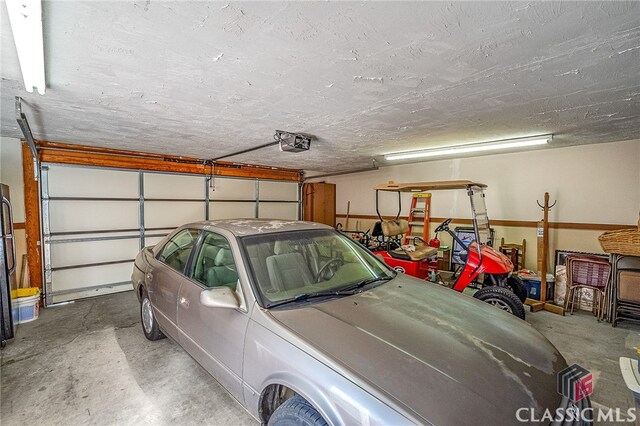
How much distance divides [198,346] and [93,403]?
1.00 metres

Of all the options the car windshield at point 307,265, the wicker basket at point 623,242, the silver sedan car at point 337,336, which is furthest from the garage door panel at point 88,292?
the wicker basket at point 623,242

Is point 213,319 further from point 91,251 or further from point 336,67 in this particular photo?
point 91,251

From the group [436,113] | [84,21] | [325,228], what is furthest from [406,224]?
[84,21]

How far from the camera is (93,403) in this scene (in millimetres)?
2145

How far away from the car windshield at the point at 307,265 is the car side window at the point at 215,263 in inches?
9.7

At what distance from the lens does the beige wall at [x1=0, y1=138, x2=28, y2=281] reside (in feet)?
13.2

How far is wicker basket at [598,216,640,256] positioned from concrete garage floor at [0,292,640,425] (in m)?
0.98

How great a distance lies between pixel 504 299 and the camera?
10.5ft

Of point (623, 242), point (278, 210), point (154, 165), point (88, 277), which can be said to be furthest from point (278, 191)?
point (623, 242)

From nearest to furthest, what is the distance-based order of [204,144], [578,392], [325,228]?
[578,392] → [325,228] → [204,144]

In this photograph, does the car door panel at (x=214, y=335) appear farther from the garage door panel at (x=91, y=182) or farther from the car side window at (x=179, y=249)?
the garage door panel at (x=91, y=182)

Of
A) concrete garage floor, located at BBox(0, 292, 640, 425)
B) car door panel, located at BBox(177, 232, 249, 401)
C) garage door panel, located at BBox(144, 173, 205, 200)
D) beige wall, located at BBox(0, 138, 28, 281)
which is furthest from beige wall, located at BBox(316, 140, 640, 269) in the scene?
beige wall, located at BBox(0, 138, 28, 281)

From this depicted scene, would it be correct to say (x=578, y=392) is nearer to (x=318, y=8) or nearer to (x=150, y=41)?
(x=318, y=8)

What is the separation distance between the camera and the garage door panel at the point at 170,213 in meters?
5.53
